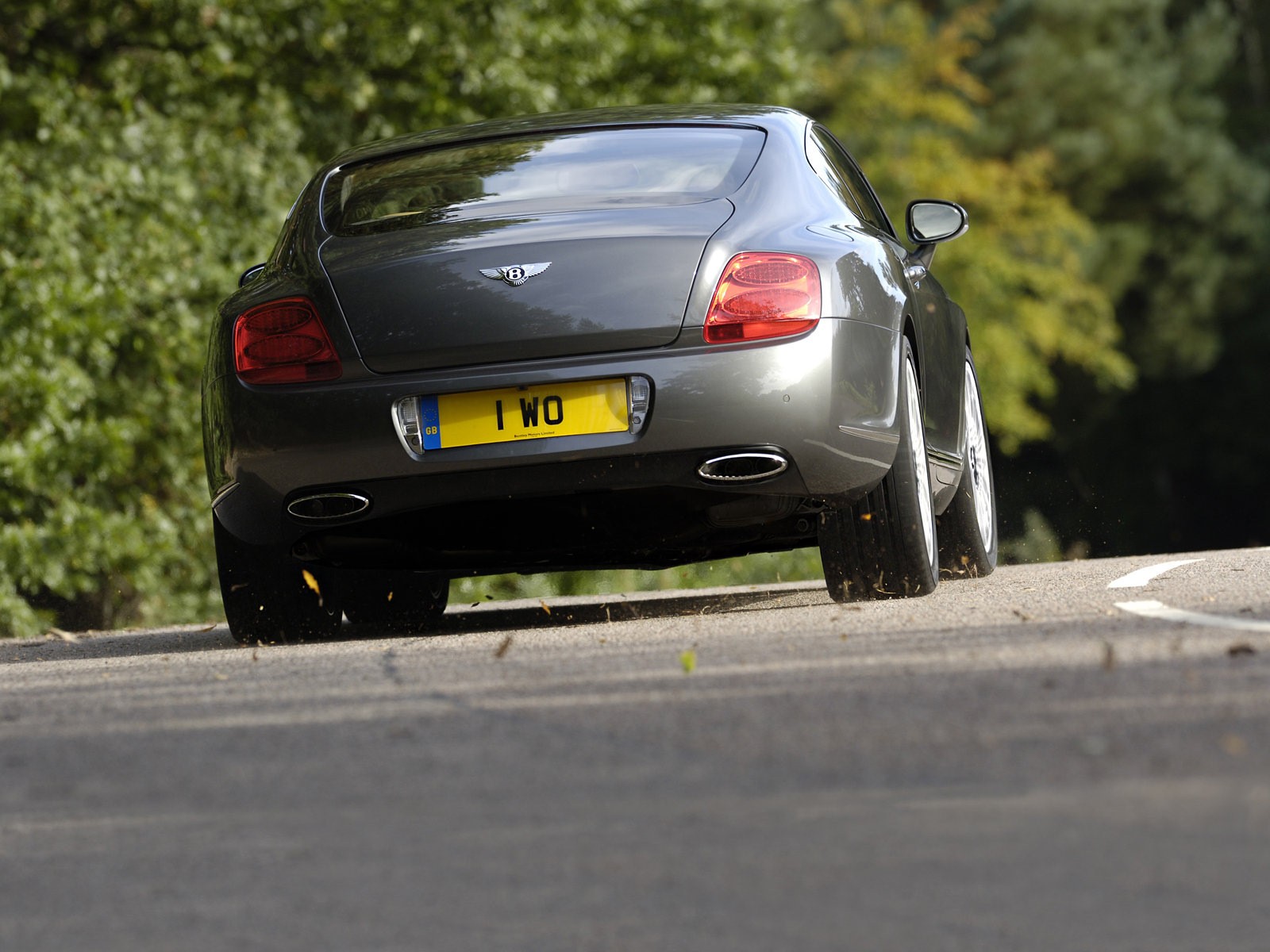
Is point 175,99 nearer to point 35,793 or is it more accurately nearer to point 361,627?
point 361,627

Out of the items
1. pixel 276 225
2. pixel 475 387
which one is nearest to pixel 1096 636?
pixel 475 387

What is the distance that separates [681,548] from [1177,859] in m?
3.51

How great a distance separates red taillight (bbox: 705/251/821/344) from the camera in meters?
5.86

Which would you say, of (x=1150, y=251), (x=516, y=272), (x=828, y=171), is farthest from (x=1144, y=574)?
(x=1150, y=251)

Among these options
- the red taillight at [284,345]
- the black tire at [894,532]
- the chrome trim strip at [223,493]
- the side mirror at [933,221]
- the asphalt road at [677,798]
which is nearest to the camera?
the asphalt road at [677,798]

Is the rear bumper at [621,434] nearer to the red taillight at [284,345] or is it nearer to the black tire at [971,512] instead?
the red taillight at [284,345]

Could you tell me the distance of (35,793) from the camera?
405 cm

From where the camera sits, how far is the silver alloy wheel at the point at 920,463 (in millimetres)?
6531

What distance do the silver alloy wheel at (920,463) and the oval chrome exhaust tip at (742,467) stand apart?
27.7 inches

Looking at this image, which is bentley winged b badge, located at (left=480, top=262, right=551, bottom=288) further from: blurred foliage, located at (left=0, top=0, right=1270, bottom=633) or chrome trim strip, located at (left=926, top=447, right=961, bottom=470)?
blurred foliage, located at (left=0, top=0, right=1270, bottom=633)

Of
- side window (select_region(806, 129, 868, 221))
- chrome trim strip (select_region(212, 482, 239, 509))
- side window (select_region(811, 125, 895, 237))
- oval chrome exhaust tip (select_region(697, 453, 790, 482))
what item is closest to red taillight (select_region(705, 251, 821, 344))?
oval chrome exhaust tip (select_region(697, 453, 790, 482))

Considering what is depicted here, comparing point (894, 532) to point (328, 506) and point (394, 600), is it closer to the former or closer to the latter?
point (328, 506)

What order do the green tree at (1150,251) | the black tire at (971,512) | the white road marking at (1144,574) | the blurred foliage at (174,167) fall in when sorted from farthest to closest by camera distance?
the green tree at (1150,251) → the blurred foliage at (174,167) → the black tire at (971,512) → the white road marking at (1144,574)

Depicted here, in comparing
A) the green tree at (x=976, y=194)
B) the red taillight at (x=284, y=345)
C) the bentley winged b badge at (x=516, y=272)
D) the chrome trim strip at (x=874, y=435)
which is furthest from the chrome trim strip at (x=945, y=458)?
the green tree at (x=976, y=194)
